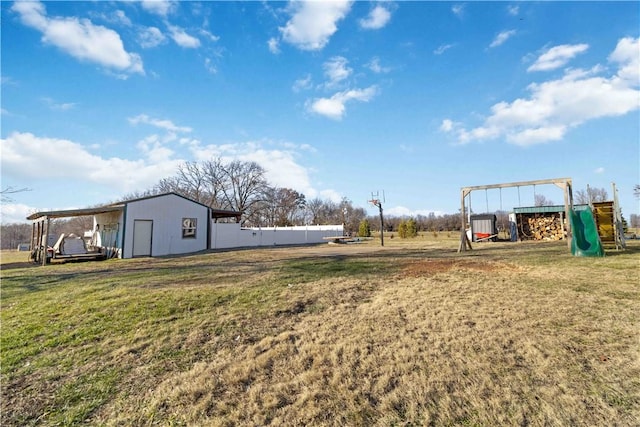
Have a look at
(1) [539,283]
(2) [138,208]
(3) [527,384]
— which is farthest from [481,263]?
(2) [138,208]

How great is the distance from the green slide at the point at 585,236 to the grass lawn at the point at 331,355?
390cm

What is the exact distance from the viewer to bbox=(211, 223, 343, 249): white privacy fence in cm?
2200

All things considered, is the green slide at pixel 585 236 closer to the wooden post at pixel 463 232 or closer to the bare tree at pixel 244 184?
the wooden post at pixel 463 232

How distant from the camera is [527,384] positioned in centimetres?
292

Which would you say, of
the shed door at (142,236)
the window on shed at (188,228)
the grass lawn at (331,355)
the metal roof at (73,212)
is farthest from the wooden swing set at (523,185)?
the metal roof at (73,212)

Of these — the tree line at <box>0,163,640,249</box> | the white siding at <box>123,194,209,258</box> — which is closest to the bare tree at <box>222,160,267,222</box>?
the tree line at <box>0,163,640,249</box>

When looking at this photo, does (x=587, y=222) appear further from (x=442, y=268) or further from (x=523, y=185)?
(x=442, y=268)

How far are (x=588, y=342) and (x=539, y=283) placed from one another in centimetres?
297

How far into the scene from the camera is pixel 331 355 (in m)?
3.62

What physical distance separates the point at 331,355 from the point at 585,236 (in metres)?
10.8

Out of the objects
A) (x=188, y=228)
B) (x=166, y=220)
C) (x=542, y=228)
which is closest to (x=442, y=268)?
(x=166, y=220)

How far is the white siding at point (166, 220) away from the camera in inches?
637

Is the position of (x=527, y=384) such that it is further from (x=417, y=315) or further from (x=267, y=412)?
(x=267, y=412)

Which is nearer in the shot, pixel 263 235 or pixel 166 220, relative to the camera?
pixel 166 220
